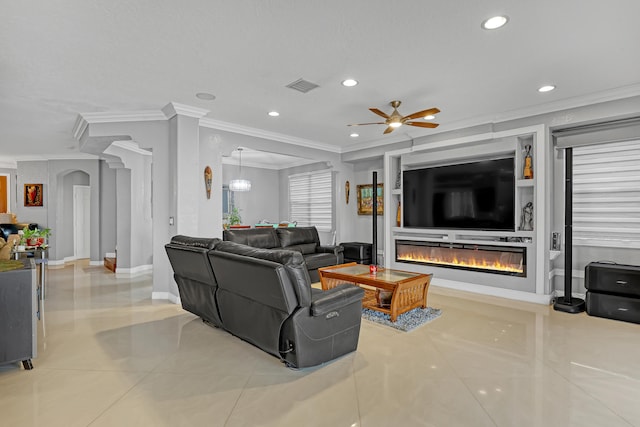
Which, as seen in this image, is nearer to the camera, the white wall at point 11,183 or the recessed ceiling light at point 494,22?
the recessed ceiling light at point 494,22

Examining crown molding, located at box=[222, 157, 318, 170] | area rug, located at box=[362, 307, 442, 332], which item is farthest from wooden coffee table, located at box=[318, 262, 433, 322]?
crown molding, located at box=[222, 157, 318, 170]

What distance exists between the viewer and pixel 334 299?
285cm

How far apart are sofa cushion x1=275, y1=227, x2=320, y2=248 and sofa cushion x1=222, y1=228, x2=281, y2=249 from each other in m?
0.11

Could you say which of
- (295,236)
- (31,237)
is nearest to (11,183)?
(31,237)

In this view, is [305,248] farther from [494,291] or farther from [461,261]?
[494,291]

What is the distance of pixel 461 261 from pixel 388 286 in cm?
235

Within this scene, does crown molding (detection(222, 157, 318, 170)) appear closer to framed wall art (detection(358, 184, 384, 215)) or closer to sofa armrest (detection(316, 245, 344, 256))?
framed wall art (detection(358, 184, 384, 215))

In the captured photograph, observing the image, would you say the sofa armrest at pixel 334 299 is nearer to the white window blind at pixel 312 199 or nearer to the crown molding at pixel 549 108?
the crown molding at pixel 549 108

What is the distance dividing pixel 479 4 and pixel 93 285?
22.5 ft

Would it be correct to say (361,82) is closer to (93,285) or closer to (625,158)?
(625,158)

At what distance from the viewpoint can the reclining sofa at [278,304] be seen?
2.64 metres

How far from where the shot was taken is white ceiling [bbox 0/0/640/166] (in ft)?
8.35

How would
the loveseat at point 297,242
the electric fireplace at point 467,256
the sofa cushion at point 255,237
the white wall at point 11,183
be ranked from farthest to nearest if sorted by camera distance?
the white wall at point 11,183 < the loveseat at point 297,242 < the sofa cushion at point 255,237 < the electric fireplace at point 467,256

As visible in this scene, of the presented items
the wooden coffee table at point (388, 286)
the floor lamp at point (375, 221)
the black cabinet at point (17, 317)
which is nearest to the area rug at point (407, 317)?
the wooden coffee table at point (388, 286)
